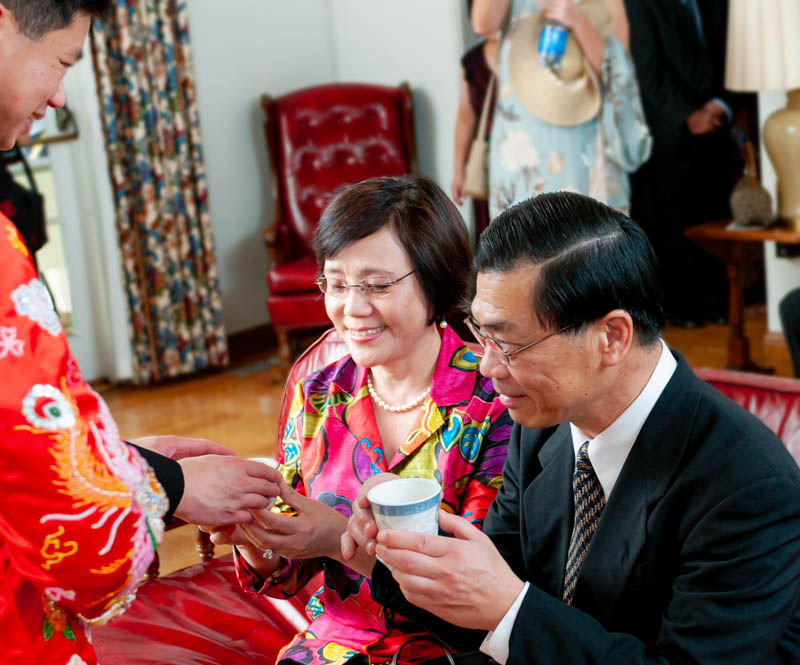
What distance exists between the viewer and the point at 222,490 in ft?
4.47

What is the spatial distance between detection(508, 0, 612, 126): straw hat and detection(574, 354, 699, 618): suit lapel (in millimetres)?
2740

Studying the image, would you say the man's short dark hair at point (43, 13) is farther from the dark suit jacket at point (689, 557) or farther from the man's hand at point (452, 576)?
the dark suit jacket at point (689, 557)

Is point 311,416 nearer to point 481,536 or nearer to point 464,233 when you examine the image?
point 464,233

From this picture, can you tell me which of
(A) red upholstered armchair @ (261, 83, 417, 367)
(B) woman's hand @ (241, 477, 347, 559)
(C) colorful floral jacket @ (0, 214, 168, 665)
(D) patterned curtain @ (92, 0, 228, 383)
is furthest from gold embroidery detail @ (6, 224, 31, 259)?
(A) red upholstered armchair @ (261, 83, 417, 367)

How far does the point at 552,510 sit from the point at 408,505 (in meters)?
0.33

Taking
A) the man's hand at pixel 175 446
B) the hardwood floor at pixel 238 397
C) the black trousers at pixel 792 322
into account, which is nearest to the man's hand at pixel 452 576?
the man's hand at pixel 175 446

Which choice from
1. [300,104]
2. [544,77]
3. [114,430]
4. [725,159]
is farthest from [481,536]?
[725,159]

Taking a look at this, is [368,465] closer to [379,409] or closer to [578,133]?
[379,409]

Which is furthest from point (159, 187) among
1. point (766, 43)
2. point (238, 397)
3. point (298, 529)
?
point (298, 529)

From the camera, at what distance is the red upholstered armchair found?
5602mm

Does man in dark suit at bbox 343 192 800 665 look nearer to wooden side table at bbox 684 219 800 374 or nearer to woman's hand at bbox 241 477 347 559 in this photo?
woman's hand at bbox 241 477 347 559

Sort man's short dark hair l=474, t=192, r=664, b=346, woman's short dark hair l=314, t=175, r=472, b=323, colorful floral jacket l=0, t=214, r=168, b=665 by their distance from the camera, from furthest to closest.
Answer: woman's short dark hair l=314, t=175, r=472, b=323
man's short dark hair l=474, t=192, r=664, b=346
colorful floral jacket l=0, t=214, r=168, b=665

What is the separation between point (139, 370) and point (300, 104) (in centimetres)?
179

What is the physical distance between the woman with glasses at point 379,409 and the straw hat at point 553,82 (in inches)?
85.5
